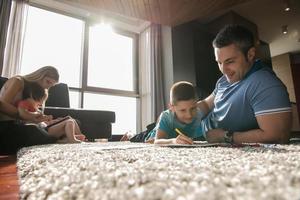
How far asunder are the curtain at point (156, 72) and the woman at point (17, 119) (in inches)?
78.1

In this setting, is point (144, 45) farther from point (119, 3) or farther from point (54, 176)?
point (54, 176)

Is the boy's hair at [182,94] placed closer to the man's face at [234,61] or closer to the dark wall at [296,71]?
the man's face at [234,61]

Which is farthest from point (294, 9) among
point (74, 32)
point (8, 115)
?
point (8, 115)

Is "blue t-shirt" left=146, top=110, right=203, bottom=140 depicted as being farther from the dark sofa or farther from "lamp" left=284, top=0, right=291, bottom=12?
"lamp" left=284, top=0, right=291, bottom=12

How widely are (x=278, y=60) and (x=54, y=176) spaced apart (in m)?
5.63

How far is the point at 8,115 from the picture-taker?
1.41 m

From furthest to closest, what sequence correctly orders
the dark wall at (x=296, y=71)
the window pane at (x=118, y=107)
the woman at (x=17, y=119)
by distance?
the dark wall at (x=296, y=71), the window pane at (x=118, y=107), the woman at (x=17, y=119)

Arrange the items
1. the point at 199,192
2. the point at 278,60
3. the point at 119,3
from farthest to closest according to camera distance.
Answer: the point at 278,60 < the point at 119,3 < the point at 199,192

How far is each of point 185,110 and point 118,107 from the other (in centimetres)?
276

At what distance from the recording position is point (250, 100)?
87cm

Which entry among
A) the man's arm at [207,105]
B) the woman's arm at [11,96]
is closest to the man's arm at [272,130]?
the man's arm at [207,105]

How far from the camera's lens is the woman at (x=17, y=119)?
124 centimetres

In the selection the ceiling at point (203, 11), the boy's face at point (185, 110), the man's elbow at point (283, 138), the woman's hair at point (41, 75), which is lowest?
the man's elbow at point (283, 138)

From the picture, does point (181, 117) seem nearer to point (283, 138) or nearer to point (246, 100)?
point (246, 100)
